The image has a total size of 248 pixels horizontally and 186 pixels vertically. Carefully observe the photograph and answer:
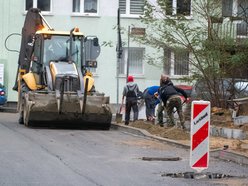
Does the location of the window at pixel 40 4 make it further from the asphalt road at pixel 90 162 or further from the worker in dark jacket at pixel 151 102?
the asphalt road at pixel 90 162

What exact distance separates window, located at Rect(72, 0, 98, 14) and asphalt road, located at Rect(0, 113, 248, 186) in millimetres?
15824

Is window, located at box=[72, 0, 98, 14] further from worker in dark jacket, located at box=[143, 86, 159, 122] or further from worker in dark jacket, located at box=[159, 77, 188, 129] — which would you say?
worker in dark jacket, located at box=[159, 77, 188, 129]

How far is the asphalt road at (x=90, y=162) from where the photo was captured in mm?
10422

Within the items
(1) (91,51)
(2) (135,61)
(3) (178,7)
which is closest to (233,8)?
(3) (178,7)

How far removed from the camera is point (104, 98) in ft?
65.1

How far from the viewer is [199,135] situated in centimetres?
1103

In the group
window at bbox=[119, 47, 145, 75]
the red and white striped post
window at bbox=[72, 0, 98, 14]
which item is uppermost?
window at bbox=[72, 0, 98, 14]

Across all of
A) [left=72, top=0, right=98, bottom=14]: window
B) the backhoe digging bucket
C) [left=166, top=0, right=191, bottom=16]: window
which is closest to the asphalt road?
the backhoe digging bucket

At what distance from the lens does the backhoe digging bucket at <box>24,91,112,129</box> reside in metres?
19.4

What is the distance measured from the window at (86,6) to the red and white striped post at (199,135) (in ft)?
75.0

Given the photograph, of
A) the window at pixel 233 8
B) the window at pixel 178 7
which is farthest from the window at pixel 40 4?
the window at pixel 233 8

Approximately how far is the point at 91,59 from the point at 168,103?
378 centimetres

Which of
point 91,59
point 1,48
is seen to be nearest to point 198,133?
point 91,59

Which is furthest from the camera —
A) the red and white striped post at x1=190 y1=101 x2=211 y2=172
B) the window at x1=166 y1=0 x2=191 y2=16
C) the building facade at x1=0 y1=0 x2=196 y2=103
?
the building facade at x1=0 y1=0 x2=196 y2=103
